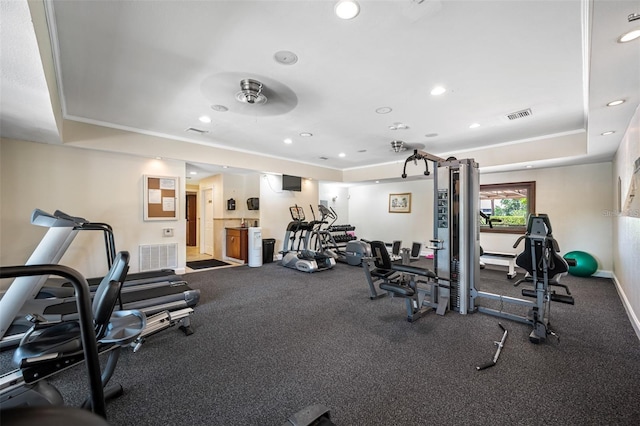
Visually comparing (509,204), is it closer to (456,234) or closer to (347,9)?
(456,234)

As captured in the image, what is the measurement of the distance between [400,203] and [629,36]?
6.78m

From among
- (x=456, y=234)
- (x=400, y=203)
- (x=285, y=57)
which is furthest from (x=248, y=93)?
(x=400, y=203)

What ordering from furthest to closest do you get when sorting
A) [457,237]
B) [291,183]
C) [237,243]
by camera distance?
[291,183] → [237,243] → [457,237]

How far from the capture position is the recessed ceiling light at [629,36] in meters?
1.68

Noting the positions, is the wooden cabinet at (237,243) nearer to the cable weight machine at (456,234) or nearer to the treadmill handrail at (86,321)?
the cable weight machine at (456,234)

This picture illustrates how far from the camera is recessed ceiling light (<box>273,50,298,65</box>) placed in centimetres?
251

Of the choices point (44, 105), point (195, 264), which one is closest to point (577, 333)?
point (44, 105)

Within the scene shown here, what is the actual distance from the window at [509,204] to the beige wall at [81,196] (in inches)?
282

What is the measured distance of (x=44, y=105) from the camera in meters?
2.75

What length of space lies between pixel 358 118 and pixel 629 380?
393cm

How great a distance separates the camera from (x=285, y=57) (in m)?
2.57

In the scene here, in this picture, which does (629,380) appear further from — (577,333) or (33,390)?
(33,390)

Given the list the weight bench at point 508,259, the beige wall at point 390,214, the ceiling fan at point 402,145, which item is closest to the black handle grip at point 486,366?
the weight bench at point 508,259

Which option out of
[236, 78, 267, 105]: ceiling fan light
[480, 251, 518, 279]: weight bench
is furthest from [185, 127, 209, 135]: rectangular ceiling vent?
[480, 251, 518, 279]: weight bench
